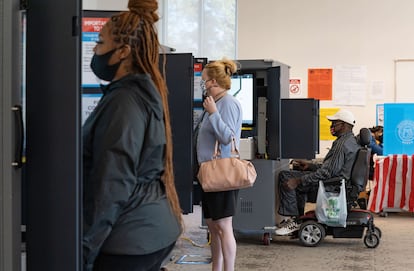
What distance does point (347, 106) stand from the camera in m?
9.93

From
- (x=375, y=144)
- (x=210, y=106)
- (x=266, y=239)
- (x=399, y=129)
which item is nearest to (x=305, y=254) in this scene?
(x=266, y=239)

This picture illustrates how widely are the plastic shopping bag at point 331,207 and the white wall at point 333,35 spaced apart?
14.3 feet

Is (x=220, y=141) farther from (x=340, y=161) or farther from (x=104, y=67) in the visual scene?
(x=340, y=161)

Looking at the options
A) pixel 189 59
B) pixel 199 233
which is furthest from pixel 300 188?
pixel 189 59

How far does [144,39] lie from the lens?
1.79 metres

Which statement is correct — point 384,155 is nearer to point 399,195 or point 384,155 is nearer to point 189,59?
point 399,195

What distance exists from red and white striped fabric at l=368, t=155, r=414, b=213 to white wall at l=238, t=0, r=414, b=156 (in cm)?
218

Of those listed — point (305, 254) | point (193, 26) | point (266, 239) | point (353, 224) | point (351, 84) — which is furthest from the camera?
point (193, 26)

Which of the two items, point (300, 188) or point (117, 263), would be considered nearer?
point (117, 263)

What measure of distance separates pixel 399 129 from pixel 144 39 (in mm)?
6973

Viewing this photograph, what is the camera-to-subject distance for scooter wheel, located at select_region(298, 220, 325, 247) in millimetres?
5770

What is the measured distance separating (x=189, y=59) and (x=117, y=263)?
2.79 metres
